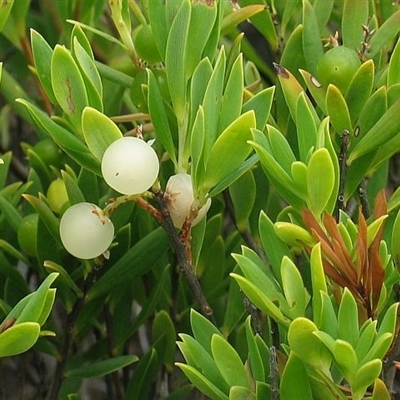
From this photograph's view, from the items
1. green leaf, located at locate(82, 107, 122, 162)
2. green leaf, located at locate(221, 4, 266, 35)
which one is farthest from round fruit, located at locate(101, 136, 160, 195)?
green leaf, located at locate(221, 4, 266, 35)

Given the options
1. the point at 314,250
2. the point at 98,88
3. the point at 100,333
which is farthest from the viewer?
the point at 100,333

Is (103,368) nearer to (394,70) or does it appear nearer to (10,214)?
(10,214)

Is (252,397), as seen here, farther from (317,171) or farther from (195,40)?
(195,40)

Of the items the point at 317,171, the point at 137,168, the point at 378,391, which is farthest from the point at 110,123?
the point at 378,391

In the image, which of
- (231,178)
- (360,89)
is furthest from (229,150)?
(360,89)

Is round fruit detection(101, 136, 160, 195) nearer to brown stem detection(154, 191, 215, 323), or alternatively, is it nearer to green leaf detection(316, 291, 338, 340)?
brown stem detection(154, 191, 215, 323)

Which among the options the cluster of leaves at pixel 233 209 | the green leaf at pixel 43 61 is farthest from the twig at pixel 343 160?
the green leaf at pixel 43 61
